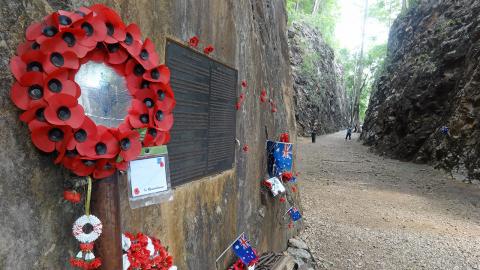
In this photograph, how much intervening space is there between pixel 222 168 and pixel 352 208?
5900 millimetres

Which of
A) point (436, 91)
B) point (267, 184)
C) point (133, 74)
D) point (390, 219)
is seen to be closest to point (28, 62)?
point (133, 74)

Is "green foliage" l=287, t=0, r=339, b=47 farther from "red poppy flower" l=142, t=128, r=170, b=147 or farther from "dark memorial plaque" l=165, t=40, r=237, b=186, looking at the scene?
"red poppy flower" l=142, t=128, r=170, b=147

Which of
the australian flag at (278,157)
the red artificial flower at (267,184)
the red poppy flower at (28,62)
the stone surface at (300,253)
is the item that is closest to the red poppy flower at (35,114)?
the red poppy flower at (28,62)

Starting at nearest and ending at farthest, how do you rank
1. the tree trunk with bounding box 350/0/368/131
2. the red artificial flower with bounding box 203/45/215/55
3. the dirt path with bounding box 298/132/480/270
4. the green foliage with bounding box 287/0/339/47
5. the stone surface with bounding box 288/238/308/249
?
the red artificial flower with bounding box 203/45/215/55
the dirt path with bounding box 298/132/480/270
the stone surface with bounding box 288/238/308/249
the green foliage with bounding box 287/0/339/47
the tree trunk with bounding box 350/0/368/131

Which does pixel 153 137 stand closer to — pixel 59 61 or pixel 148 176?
pixel 148 176

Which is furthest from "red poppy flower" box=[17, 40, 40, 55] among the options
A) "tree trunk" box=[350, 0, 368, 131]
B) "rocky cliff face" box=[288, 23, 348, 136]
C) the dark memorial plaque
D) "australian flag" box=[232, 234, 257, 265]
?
"tree trunk" box=[350, 0, 368, 131]

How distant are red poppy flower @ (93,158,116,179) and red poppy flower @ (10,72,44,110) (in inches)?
14.6

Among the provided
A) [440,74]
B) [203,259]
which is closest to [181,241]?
[203,259]

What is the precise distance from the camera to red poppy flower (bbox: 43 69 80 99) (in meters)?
1.40

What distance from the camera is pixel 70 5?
176 centimetres

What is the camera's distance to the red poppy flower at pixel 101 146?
4.86ft

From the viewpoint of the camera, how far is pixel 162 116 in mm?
1912

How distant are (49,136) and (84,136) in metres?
0.14

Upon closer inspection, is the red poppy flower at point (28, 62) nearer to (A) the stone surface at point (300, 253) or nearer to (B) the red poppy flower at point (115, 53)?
(B) the red poppy flower at point (115, 53)
